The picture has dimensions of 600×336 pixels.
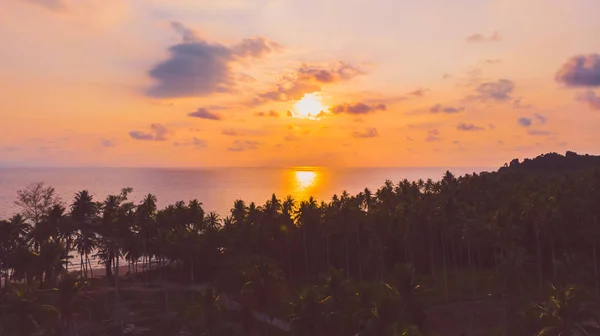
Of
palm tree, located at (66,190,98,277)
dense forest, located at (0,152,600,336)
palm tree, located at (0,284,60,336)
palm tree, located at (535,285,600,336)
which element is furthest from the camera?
palm tree, located at (66,190,98,277)

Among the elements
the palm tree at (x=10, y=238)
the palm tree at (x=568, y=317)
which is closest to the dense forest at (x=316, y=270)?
the palm tree at (x=568, y=317)

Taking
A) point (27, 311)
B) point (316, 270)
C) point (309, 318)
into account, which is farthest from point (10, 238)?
point (316, 270)

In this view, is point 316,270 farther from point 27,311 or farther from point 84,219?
point 27,311

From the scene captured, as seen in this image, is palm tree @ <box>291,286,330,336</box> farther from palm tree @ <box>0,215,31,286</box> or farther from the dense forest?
palm tree @ <box>0,215,31,286</box>

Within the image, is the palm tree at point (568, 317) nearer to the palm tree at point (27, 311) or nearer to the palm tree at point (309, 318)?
the palm tree at point (309, 318)

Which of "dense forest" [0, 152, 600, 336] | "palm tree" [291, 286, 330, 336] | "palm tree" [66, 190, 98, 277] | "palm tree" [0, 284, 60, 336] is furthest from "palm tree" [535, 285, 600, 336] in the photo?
"palm tree" [66, 190, 98, 277]

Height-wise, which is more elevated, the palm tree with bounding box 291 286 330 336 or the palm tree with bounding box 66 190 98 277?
the palm tree with bounding box 66 190 98 277

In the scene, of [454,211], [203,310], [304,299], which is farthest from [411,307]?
[454,211]

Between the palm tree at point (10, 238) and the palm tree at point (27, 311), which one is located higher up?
the palm tree at point (10, 238)
